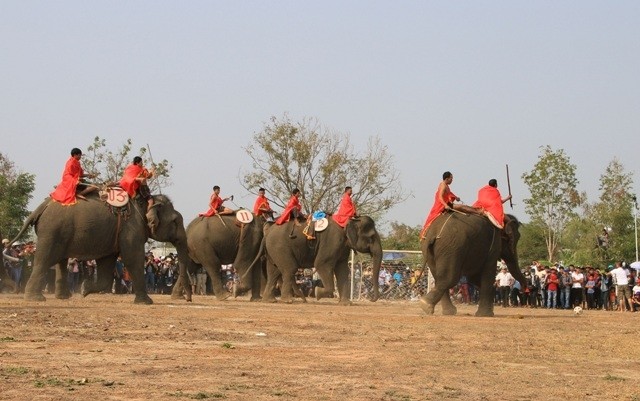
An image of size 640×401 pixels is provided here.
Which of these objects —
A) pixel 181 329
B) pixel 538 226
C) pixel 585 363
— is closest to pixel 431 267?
pixel 181 329

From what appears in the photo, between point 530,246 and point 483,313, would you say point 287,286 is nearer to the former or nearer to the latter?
point 483,313

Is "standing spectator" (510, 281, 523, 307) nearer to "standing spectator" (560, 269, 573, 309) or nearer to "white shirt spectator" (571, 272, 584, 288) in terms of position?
"standing spectator" (560, 269, 573, 309)

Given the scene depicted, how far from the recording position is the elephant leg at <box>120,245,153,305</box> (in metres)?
24.2

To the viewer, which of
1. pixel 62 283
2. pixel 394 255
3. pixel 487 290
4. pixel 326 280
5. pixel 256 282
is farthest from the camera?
pixel 394 255

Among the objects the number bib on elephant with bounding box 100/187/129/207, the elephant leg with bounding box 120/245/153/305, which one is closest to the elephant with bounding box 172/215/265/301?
the elephant leg with bounding box 120/245/153/305

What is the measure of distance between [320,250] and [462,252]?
26.3ft

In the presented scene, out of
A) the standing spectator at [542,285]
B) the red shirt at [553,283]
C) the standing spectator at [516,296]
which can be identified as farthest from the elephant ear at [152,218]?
the standing spectator at [516,296]

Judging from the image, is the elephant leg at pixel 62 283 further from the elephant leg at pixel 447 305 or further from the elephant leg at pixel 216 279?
the elephant leg at pixel 447 305

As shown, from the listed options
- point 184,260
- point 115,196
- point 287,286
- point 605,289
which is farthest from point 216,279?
point 605,289

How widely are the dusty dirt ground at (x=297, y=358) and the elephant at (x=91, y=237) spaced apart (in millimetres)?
3145

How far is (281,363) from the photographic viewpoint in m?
12.4

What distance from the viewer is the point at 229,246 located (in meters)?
31.9

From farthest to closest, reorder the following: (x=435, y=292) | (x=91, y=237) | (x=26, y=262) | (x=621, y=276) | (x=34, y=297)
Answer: (x=26, y=262) → (x=621, y=276) → (x=435, y=292) → (x=91, y=237) → (x=34, y=297)

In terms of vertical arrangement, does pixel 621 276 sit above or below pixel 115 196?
below
